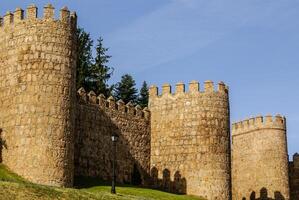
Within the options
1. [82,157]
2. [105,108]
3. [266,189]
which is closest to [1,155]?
[82,157]

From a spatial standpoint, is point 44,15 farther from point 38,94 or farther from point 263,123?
point 263,123

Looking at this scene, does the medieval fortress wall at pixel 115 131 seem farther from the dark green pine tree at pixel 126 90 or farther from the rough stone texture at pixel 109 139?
the dark green pine tree at pixel 126 90

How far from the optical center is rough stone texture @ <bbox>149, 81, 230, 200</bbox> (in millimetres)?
49344

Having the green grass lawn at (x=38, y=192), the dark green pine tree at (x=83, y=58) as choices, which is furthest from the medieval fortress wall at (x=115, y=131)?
the dark green pine tree at (x=83, y=58)

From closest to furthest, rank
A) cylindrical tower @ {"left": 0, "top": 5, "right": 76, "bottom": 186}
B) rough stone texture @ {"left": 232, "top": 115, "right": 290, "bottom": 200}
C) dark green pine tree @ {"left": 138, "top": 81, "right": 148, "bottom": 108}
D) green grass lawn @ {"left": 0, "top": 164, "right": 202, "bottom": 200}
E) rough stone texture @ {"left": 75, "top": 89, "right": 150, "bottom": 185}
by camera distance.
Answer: green grass lawn @ {"left": 0, "top": 164, "right": 202, "bottom": 200}
cylindrical tower @ {"left": 0, "top": 5, "right": 76, "bottom": 186}
rough stone texture @ {"left": 75, "top": 89, "right": 150, "bottom": 185}
rough stone texture @ {"left": 232, "top": 115, "right": 290, "bottom": 200}
dark green pine tree @ {"left": 138, "top": 81, "right": 148, "bottom": 108}

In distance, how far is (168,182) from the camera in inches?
1994

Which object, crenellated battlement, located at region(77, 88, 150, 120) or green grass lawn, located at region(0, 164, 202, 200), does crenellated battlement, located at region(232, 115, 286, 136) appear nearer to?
crenellated battlement, located at region(77, 88, 150, 120)

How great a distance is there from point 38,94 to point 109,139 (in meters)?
8.78

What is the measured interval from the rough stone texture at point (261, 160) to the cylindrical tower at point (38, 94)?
66.5ft

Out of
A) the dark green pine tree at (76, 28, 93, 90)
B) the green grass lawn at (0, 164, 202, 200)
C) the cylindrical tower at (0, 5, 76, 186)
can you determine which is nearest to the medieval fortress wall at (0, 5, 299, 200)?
the cylindrical tower at (0, 5, 76, 186)

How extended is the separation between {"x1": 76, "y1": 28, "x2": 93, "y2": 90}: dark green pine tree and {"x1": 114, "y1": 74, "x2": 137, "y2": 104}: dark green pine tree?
418 centimetres

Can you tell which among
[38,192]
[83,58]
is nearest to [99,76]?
[83,58]

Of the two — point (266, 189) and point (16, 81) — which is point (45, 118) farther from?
point (266, 189)

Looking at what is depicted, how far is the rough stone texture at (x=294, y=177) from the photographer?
60062 millimetres
